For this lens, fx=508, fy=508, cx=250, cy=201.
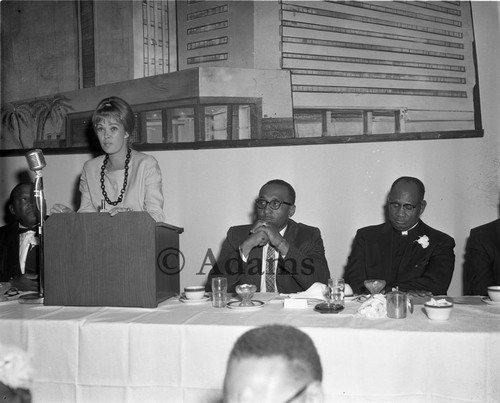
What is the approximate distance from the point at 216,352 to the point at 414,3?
3.48 meters

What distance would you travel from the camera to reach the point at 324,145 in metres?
4.20

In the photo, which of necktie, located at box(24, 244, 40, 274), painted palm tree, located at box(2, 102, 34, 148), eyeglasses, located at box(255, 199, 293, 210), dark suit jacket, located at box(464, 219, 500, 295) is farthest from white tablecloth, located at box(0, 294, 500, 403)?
painted palm tree, located at box(2, 102, 34, 148)

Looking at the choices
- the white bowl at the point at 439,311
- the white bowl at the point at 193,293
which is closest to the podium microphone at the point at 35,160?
the white bowl at the point at 193,293

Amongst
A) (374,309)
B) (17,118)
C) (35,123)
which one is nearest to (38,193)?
(374,309)

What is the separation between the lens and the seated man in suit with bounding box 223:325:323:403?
826 millimetres

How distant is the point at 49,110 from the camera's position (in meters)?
4.80

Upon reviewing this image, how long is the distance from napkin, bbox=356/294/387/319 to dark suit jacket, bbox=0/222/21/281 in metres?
2.73

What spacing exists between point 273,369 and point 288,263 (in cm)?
222

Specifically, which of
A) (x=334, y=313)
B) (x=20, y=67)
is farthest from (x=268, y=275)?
(x=20, y=67)

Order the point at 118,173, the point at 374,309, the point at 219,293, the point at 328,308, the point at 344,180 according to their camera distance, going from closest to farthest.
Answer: the point at 374,309
the point at 328,308
the point at 219,293
the point at 118,173
the point at 344,180

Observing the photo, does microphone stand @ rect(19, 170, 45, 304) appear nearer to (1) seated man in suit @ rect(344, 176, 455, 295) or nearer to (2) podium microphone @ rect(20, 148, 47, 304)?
(2) podium microphone @ rect(20, 148, 47, 304)

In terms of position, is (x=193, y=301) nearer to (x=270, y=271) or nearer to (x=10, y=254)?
(x=270, y=271)

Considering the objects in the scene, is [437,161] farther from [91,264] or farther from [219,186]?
[91,264]

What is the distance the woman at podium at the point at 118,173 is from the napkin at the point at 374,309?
130cm
